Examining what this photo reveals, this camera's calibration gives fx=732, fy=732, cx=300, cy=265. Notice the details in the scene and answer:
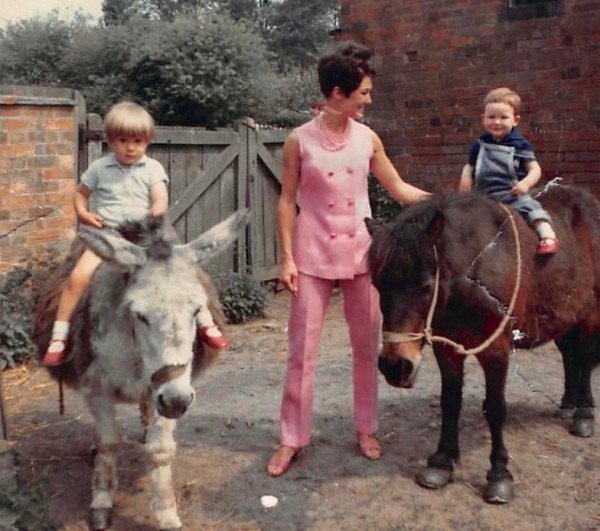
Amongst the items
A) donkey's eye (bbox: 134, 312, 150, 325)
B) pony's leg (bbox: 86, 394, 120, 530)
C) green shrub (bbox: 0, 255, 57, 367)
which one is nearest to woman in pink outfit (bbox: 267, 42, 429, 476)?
pony's leg (bbox: 86, 394, 120, 530)

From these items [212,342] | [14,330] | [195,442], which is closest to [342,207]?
[212,342]

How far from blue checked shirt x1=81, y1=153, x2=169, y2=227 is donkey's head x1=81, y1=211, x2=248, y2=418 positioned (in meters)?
0.55

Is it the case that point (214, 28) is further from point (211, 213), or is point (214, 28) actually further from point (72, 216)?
point (72, 216)

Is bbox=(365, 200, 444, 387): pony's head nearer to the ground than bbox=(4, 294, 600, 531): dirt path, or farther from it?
farther from it

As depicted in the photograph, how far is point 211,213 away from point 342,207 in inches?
197

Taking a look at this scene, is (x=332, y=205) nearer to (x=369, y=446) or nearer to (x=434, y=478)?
(x=369, y=446)

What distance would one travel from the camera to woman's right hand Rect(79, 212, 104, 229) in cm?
369

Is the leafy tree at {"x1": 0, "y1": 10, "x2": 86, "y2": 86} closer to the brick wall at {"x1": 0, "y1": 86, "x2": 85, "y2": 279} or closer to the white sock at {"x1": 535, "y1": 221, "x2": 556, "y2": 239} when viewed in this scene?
the brick wall at {"x1": 0, "y1": 86, "x2": 85, "y2": 279}

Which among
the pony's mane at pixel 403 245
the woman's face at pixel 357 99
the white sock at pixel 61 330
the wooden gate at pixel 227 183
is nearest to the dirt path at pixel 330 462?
the white sock at pixel 61 330

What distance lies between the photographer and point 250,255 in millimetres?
9164

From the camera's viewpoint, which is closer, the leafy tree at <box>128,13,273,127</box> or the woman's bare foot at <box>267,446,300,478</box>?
the woman's bare foot at <box>267,446,300,478</box>

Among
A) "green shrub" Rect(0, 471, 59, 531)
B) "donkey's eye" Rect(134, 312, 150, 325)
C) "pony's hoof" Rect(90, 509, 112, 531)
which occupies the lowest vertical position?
"pony's hoof" Rect(90, 509, 112, 531)

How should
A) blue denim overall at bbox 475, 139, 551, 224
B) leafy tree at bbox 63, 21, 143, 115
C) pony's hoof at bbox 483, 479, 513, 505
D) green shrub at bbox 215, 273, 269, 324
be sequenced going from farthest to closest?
1. leafy tree at bbox 63, 21, 143, 115
2. green shrub at bbox 215, 273, 269, 324
3. blue denim overall at bbox 475, 139, 551, 224
4. pony's hoof at bbox 483, 479, 513, 505

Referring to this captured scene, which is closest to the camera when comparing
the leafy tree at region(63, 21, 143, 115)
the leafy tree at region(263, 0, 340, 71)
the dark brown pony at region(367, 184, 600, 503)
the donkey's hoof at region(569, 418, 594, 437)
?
the dark brown pony at region(367, 184, 600, 503)
